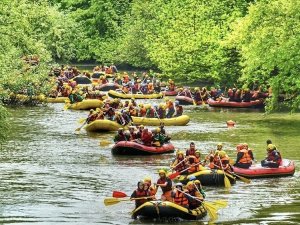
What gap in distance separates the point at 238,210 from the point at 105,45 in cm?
6031

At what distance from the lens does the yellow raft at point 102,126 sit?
139 ft

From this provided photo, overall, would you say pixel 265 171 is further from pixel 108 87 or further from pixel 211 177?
pixel 108 87

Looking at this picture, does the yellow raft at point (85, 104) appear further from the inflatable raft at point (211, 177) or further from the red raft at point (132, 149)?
the inflatable raft at point (211, 177)

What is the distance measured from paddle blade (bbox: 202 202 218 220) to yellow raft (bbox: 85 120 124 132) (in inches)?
689

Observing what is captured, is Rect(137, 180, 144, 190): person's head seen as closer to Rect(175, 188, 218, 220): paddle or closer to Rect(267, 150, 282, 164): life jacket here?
Rect(175, 188, 218, 220): paddle

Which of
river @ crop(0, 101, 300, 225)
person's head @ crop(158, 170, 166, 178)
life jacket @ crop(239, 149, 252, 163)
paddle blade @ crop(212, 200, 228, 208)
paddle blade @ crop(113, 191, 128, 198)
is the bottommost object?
river @ crop(0, 101, 300, 225)

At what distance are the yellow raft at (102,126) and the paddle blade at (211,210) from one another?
17.5 metres

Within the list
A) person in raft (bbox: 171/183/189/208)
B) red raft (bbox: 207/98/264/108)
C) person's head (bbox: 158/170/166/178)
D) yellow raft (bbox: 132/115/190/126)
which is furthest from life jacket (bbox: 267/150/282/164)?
red raft (bbox: 207/98/264/108)

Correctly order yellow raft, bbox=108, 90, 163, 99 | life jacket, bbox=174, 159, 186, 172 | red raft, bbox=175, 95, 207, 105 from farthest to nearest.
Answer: yellow raft, bbox=108, 90, 163, 99 → red raft, bbox=175, 95, 207, 105 → life jacket, bbox=174, 159, 186, 172

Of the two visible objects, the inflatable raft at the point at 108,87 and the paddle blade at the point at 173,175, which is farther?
the inflatable raft at the point at 108,87

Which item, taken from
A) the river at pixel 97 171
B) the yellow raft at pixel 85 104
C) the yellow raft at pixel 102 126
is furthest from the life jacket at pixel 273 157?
the yellow raft at pixel 85 104

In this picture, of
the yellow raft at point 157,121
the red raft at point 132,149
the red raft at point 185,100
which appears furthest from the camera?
the red raft at point 185,100

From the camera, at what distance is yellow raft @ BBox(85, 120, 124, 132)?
42.3 meters

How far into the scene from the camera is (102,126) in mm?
42375
